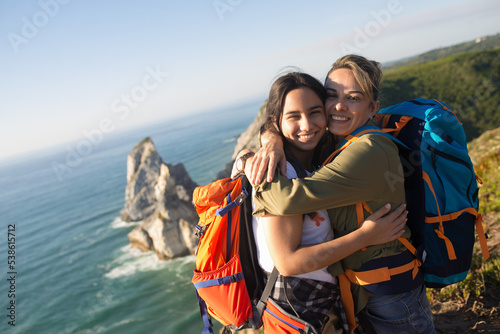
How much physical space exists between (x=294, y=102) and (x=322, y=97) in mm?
340

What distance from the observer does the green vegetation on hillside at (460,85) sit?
56031 millimetres

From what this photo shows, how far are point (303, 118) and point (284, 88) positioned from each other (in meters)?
0.33

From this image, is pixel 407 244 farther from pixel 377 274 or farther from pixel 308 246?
pixel 308 246

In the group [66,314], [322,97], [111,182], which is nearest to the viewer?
[322,97]

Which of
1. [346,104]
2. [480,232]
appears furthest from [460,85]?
[346,104]

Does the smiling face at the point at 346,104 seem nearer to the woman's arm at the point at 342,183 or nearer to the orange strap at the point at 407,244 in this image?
the woman's arm at the point at 342,183

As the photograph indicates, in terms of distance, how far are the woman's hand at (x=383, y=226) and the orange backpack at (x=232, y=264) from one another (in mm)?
829

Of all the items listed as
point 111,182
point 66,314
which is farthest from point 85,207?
point 66,314

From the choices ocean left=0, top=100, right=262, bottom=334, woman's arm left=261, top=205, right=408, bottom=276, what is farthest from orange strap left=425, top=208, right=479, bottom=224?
ocean left=0, top=100, right=262, bottom=334

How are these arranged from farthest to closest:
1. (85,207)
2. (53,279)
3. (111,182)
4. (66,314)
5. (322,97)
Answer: (111,182) < (85,207) < (53,279) < (66,314) < (322,97)

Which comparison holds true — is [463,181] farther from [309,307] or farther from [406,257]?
[309,307]

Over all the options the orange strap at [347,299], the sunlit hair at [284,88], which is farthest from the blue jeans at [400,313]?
the sunlit hair at [284,88]

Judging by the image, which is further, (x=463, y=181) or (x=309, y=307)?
(x=463, y=181)

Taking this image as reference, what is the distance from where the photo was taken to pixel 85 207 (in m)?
77.2
